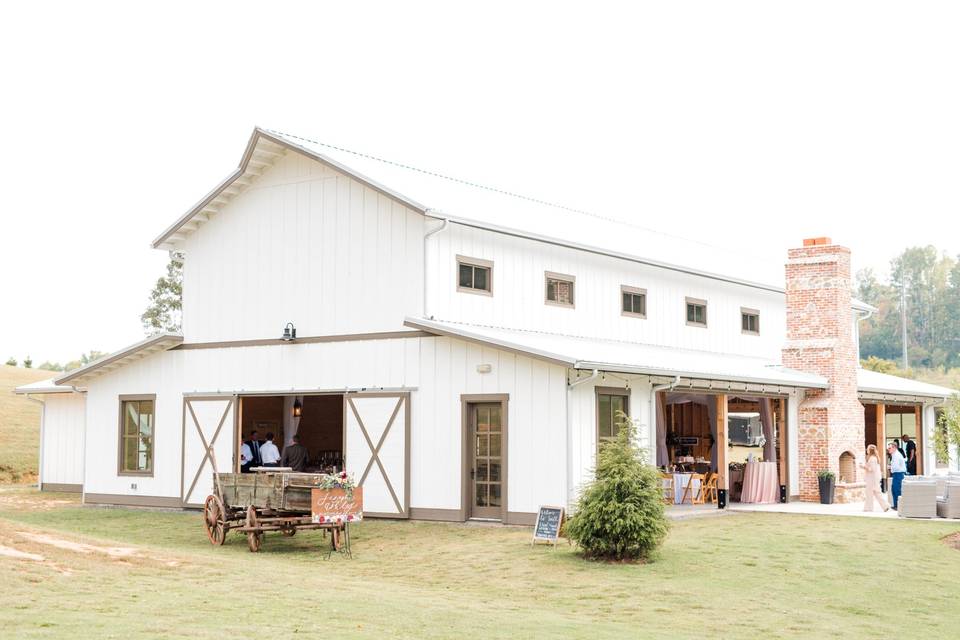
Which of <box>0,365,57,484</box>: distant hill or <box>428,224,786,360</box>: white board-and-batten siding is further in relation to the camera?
<box>0,365,57,484</box>: distant hill

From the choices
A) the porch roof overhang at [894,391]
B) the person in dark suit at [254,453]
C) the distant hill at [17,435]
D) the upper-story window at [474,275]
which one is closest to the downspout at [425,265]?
the upper-story window at [474,275]

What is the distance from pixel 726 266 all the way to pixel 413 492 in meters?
14.4

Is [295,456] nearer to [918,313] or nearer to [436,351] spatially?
[436,351]

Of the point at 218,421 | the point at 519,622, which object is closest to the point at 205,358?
the point at 218,421

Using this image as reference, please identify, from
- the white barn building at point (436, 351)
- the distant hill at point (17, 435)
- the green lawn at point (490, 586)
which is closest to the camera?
the green lawn at point (490, 586)

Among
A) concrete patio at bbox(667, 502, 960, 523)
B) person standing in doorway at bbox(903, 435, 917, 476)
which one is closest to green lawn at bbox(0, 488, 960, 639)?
concrete patio at bbox(667, 502, 960, 523)

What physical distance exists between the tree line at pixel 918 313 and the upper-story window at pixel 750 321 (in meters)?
62.8

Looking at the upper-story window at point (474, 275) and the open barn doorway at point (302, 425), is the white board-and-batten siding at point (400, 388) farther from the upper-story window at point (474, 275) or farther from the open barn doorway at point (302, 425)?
the open barn doorway at point (302, 425)

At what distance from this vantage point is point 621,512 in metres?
15.9

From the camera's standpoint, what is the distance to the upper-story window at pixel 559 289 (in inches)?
938

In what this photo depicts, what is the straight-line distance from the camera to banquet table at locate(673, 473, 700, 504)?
77.3 ft

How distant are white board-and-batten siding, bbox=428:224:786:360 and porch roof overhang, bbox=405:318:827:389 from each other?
0.31 m

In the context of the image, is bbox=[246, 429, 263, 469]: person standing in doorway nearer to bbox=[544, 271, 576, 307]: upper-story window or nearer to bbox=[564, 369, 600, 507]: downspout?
bbox=[544, 271, 576, 307]: upper-story window

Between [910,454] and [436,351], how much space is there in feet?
53.5
